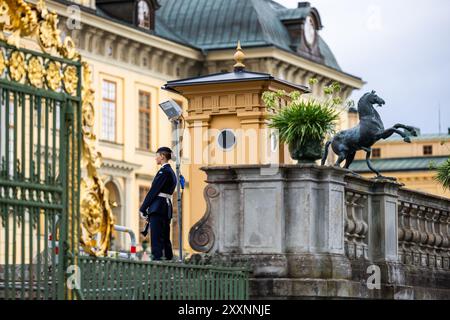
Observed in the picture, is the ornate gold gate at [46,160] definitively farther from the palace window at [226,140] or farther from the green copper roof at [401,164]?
the green copper roof at [401,164]

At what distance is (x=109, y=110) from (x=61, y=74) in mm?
49623

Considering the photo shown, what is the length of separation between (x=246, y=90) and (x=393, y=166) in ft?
205

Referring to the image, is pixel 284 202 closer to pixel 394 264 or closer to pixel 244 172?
pixel 244 172

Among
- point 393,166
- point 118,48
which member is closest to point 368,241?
point 118,48

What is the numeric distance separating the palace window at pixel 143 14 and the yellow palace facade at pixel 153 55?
0.04 m

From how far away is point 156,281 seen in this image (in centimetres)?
1566

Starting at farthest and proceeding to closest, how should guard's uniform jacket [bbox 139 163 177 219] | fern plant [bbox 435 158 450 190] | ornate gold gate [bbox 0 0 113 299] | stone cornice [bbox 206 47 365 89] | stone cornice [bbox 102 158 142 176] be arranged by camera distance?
1. stone cornice [bbox 206 47 365 89]
2. stone cornice [bbox 102 158 142 176]
3. fern plant [bbox 435 158 450 190]
4. guard's uniform jacket [bbox 139 163 177 219]
5. ornate gold gate [bbox 0 0 113 299]

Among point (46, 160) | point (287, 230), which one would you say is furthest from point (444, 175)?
point (46, 160)

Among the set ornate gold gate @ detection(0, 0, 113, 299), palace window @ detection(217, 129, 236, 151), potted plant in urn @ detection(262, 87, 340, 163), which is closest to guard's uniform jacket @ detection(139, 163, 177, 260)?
potted plant in urn @ detection(262, 87, 340, 163)

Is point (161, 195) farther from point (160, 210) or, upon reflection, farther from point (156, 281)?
point (156, 281)

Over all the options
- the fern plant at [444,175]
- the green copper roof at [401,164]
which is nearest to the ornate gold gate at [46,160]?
the fern plant at [444,175]

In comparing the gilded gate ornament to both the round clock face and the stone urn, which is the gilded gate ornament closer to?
the stone urn

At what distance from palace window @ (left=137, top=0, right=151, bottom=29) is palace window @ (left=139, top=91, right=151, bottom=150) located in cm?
263

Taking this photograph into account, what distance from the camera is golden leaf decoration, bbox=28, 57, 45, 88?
13508mm
